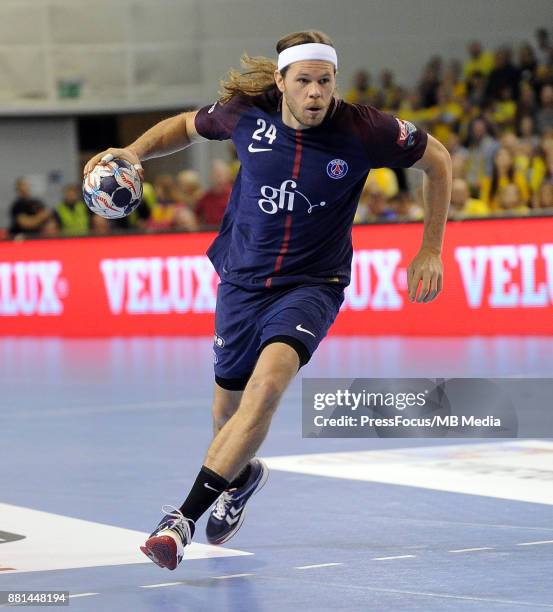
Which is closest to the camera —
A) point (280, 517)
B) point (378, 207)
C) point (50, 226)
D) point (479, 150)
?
point (280, 517)

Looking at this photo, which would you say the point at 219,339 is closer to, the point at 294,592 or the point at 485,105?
the point at 294,592

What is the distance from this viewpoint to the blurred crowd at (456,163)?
18.6 m

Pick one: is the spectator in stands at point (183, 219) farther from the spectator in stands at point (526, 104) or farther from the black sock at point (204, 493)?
the black sock at point (204, 493)

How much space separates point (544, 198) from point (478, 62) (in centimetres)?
1033

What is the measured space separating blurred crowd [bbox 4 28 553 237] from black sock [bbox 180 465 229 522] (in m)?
11.2

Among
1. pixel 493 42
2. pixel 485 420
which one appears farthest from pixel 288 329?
pixel 493 42

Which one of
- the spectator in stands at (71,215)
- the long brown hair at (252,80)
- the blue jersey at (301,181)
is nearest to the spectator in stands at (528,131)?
the spectator in stands at (71,215)

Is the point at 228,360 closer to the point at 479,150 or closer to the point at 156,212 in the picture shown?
the point at 156,212

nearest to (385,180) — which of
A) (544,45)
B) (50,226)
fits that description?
(50,226)

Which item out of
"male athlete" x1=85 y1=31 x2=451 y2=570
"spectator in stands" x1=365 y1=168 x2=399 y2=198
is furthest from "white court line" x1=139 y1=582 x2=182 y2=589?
"spectator in stands" x1=365 y1=168 x2=399 y2=198

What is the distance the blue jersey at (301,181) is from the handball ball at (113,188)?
1.59 ft

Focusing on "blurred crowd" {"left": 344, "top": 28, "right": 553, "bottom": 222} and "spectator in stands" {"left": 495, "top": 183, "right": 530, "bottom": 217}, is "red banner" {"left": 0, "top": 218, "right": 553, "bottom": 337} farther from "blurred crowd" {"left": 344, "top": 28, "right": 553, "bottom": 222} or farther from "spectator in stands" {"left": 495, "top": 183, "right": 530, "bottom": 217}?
"spectator in stands" {"left": 495, "top": 183, "right": 530, "bottom": 217}

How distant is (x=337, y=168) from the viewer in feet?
21.0

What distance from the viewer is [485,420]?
10.3m
